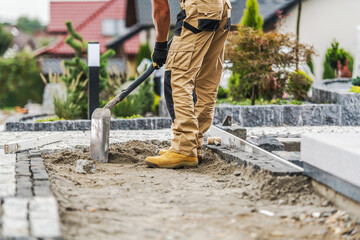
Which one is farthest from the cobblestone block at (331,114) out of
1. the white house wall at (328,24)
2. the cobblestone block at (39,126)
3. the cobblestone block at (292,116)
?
the white house wall at (328,24)

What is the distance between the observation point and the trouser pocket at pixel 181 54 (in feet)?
16.0

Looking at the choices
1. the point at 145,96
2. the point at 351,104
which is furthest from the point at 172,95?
the point at 145,96

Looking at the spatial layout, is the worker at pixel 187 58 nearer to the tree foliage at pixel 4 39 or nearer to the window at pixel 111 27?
the window at pixel 111 27

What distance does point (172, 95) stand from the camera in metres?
5.03

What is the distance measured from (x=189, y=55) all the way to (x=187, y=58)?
0.10 feet

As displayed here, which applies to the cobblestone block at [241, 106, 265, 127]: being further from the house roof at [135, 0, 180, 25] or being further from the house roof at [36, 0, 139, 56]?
the house roof at [36, 0, 139, 56]

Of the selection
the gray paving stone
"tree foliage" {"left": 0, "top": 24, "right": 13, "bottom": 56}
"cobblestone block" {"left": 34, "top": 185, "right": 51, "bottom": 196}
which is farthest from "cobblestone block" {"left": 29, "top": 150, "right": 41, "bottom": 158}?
"tree foliage" {"left": 0, "top": 24, "right": 13, "bottom": 56}

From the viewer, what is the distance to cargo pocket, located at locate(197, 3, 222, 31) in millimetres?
4805

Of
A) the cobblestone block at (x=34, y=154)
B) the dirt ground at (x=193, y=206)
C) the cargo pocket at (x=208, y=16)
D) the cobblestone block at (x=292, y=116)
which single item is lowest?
the dirt ground at (x=193, y=206)

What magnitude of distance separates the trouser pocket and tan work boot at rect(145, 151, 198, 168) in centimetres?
74

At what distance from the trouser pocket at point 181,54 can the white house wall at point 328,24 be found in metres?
14.4

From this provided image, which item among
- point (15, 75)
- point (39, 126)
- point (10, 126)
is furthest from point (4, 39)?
point (39, 126)

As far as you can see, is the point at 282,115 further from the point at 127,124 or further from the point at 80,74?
the point at 80,74

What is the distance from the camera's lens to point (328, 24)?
2022 centimetres
